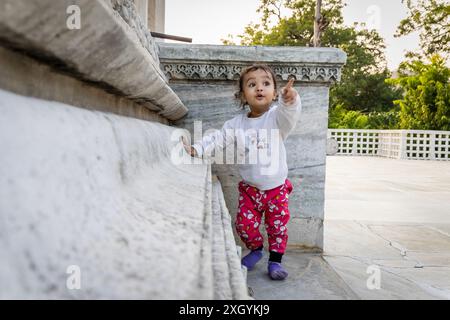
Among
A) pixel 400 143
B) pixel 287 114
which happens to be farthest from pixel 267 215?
pixel 400 143

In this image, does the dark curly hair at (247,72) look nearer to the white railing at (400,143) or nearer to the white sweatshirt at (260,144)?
the white sweatshirt at (260,144)

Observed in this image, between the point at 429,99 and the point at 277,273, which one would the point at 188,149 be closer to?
the point at 277,273

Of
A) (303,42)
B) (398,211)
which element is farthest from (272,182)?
(303,42)

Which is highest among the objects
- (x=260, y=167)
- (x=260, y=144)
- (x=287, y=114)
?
(x=287, y=114)

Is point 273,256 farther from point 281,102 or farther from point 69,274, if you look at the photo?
point 69,274

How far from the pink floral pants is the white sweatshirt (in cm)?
4

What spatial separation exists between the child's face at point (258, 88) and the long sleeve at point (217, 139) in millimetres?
158

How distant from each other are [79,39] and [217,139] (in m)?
1.20

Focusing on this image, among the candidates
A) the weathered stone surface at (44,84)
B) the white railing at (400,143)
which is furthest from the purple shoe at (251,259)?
the white railing at (400,143)

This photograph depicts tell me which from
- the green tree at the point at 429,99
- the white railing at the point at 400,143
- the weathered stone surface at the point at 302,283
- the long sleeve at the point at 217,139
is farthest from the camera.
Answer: the green tree at the point at 429,99

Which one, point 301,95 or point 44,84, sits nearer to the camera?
point 44,84

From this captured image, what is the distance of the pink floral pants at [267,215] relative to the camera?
1.54m

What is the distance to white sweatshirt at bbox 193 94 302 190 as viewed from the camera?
5.07 feet

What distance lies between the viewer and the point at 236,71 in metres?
1.83
